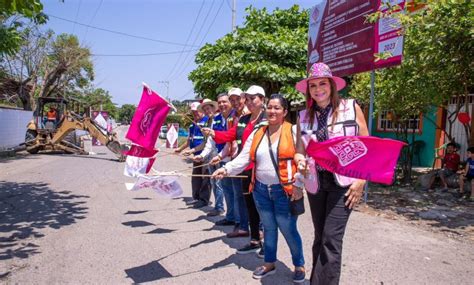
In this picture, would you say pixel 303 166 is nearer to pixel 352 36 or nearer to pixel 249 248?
pixel 249 248

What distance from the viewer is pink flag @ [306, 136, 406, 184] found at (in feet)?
9.21

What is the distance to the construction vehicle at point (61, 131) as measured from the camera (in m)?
15.7

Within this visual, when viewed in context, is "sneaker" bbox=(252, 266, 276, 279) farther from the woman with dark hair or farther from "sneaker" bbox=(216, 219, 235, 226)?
"sneaker" bbox=(216, 219, 235, 226)

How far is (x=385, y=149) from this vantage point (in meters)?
2.82

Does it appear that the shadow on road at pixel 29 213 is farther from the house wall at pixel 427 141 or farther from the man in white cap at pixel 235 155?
the house wall at pixel 427 141

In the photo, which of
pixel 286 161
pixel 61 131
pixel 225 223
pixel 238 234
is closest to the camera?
pixel 286 161

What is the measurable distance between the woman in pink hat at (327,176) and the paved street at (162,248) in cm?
92

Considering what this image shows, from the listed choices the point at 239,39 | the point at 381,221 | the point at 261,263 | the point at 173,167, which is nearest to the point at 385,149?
the point at 261,263

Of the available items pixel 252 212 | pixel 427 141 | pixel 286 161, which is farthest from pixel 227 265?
pixel 427 141

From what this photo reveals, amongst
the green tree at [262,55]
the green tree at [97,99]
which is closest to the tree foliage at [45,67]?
the green tree at [97,99]

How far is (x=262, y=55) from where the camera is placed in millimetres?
11266

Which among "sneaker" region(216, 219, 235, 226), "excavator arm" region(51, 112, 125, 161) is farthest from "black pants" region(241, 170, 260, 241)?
"excavator arm" region(51, 112, 125, 161)

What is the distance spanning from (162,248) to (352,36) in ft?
18.8

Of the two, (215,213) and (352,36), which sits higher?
(352,36)
